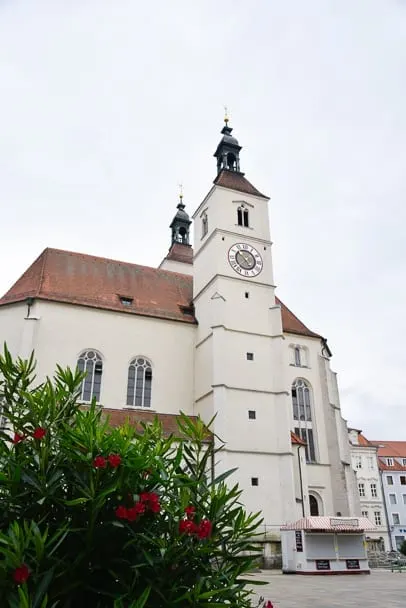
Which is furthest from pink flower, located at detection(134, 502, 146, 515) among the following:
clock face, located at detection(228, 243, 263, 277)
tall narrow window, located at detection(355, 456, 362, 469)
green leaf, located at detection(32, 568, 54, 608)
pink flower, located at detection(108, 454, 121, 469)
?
tall narrow window, located at detection(355, 456, 362, 469)

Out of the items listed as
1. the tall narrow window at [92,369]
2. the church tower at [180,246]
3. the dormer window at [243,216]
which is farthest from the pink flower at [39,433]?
the church tower at [180,246]

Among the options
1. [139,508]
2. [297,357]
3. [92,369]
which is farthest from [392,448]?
[139,508]

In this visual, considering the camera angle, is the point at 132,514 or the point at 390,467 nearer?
the point at 132,514

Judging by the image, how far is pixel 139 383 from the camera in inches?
933

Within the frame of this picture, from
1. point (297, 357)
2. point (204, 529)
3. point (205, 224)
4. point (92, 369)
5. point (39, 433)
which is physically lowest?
point (204, 529)

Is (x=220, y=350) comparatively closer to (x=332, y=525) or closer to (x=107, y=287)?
(x=107, y=287)

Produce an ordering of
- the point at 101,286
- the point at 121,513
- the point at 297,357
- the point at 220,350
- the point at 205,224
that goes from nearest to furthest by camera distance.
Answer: the point at 121,513, the point at 220,350, the point at 101,286, the point at 297,357, the point at 205,224

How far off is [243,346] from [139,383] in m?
5.54

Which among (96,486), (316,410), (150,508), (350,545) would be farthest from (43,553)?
(316,410)

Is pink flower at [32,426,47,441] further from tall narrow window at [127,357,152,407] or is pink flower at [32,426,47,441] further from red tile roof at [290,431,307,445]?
red tile roof at [290,431,307,445]

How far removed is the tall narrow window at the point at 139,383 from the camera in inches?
918

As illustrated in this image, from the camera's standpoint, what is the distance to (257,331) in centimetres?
2494

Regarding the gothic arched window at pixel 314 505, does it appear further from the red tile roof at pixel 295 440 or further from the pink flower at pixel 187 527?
the pink flower at pixel 187 527

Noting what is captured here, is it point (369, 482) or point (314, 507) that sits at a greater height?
point (369, 482)
